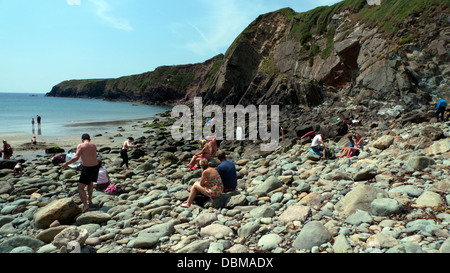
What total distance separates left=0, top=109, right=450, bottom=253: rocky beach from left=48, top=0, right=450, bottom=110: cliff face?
13724 mm

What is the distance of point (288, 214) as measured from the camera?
579cm

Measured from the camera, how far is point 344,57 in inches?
1190

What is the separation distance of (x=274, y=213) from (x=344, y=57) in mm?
29593


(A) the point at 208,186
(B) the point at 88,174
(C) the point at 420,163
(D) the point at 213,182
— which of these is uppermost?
(C) the point at 420,163

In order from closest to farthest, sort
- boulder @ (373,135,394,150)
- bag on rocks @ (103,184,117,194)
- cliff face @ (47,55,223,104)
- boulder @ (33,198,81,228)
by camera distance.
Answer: boulder @ (33,198,81,228) < bag on rocks @ (103,184,117,194) < boulder @ (373,135,394,150) < cliff face @ (47,55,223,104)

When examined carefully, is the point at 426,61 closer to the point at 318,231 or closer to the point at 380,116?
the point at 380,116

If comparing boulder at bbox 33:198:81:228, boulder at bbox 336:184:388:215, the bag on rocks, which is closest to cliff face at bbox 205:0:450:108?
boulder at bbox 336:184:388:215

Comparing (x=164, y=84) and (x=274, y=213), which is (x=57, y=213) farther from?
(x=164, y=84)

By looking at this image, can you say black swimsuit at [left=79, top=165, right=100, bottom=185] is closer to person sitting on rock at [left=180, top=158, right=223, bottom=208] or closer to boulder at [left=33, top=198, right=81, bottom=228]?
boulder at [left=33, top=198, right=81, bottom=228]

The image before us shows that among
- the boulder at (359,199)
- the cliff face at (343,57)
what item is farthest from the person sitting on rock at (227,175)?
the cliff face at (343,57)

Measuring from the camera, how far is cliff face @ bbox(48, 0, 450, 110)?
69.4ft

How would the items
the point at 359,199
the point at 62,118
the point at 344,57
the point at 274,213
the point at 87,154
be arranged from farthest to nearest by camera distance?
the point at 62,118 → the point at 344,57 → the point at 87,154 → the point at 274,213 → the point at 359,199

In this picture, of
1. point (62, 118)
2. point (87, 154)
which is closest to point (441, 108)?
point (87, 154)
